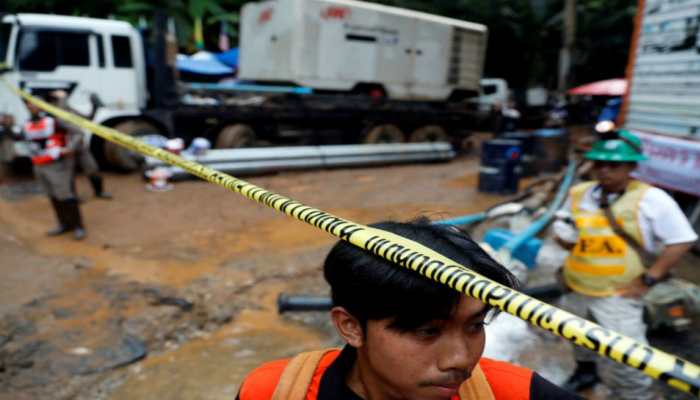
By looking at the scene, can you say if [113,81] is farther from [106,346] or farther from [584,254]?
[584,254]

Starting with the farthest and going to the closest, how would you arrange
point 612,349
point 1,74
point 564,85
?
point 564,85
point 1,74
point 612,349

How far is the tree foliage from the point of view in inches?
730

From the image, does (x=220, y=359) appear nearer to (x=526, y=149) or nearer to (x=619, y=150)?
(x=619, y=150)

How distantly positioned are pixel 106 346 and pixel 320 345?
1532mm

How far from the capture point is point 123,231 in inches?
264

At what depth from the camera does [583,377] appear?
3088 millimetres

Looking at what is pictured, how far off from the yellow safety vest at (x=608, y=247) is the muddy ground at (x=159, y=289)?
2.49ft

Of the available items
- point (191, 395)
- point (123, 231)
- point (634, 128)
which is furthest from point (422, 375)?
point (123, 231)

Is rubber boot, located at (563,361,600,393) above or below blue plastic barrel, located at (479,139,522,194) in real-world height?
below

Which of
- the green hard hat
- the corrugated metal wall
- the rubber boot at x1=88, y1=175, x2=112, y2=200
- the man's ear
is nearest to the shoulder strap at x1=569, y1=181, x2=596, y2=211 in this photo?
the green hard hat

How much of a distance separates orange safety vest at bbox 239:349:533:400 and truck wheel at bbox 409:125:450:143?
12.7 m

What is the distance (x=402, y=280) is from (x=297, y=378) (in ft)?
1.18

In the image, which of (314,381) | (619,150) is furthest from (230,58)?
(314,381)

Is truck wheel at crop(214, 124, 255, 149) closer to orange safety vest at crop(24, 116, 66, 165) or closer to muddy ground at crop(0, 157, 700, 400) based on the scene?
muddy ground at crop(0, 157, 700, 400)
